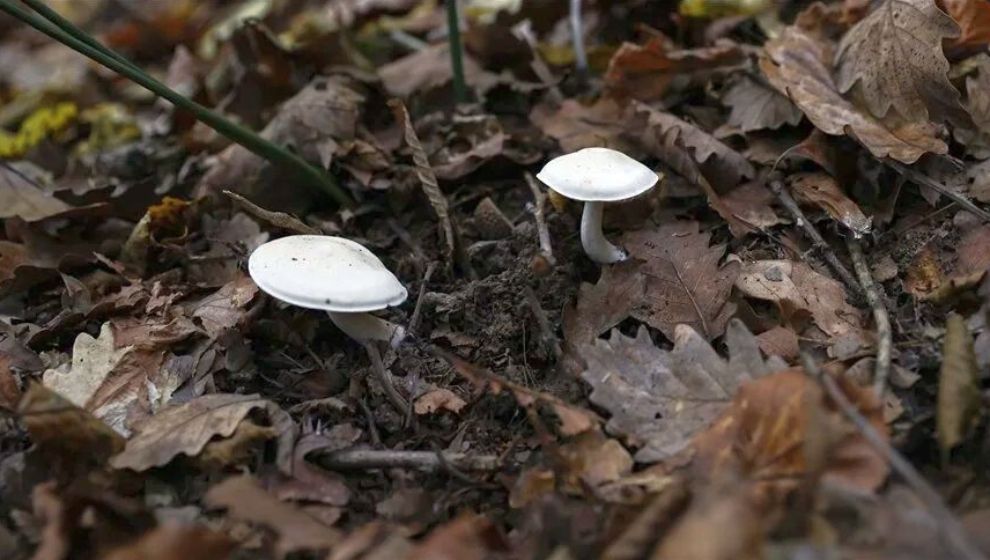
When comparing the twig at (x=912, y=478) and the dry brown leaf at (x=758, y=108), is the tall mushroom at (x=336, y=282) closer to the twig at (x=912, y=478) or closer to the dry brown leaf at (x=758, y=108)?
the twig at (x=912, y=478)

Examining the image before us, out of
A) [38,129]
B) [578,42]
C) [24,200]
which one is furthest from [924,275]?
[38,129]

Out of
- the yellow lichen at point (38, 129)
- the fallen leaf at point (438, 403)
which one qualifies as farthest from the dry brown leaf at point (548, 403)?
the yellow lichen at point (38, 129)

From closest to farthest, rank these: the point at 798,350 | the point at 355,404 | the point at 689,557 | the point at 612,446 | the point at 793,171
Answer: the point at 689,557
the point at 612,446
the point at 798,350
the point at 355,404
the point at 793,171

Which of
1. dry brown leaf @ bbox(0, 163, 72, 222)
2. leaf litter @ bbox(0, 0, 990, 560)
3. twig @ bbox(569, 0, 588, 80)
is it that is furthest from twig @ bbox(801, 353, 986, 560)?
dry brown leaf @ bbox(0, 163, 72, 222)

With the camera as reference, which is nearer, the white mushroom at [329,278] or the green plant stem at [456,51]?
the white mushroom at [329,278]

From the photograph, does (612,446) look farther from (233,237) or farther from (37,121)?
(37,121)

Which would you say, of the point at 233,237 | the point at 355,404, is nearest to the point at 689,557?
the point at 355,404
